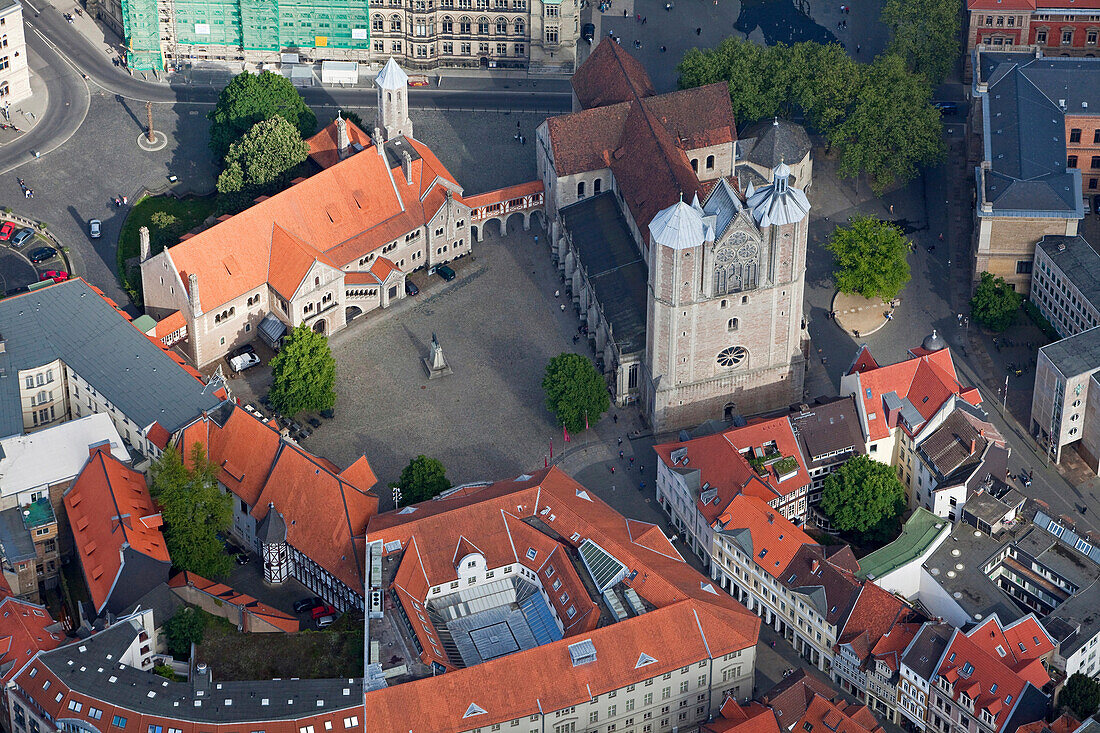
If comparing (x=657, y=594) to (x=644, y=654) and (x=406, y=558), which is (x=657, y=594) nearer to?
(x=644, y=654)

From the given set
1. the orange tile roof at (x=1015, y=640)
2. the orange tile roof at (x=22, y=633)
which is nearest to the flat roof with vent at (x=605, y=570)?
the orange tile roof at (x=1015, y=640)

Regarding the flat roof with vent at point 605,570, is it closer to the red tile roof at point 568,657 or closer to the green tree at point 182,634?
the red tile roof at point 568,657

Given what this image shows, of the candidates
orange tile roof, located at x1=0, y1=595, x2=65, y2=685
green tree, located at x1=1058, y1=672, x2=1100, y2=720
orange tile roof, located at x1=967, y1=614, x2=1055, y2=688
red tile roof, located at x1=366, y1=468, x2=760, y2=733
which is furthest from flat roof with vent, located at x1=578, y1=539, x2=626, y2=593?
orange tile roof, located at x1=0, y1=595, x2=65, y2=685

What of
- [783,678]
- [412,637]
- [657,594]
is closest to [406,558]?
[412,637]

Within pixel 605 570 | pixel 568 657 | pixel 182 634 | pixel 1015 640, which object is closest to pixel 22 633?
pixel 182 634

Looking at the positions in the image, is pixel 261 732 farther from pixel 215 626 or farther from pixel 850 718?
pixel 850 718

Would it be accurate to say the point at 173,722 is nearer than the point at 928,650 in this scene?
Yes

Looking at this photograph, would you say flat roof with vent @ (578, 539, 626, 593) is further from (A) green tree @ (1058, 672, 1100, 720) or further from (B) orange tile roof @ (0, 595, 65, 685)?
(B) orange tile roof @ (0, 595, 65, 685)
